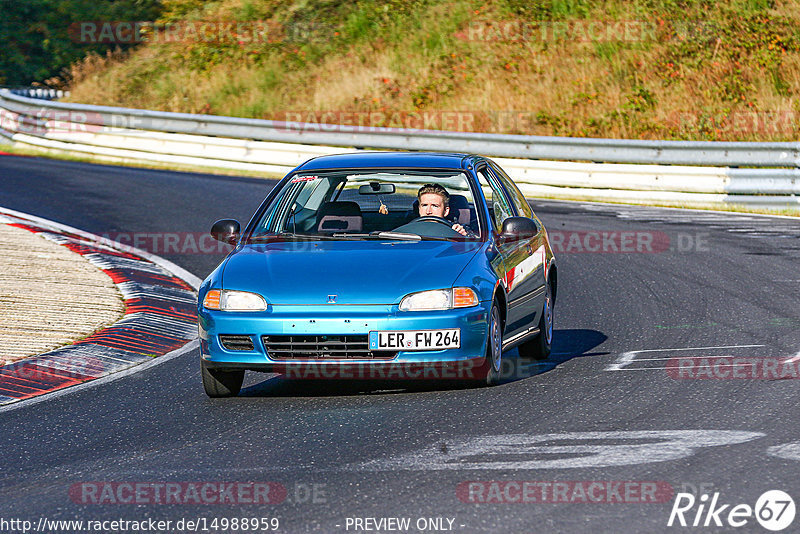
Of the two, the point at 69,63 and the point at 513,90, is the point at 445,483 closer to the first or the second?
the point at 513,90

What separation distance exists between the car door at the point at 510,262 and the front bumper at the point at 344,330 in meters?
0.84

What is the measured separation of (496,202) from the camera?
955cm

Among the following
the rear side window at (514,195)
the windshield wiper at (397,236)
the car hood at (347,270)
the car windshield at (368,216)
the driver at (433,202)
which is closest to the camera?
the car hood at (347,270)

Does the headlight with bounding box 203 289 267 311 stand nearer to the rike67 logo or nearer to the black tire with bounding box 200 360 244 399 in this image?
the black tire with bounding box 200 360 244 399

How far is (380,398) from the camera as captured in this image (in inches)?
312

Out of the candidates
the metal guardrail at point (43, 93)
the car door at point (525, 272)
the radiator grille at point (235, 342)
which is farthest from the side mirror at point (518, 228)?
the metal guardrail at point (43, 93)

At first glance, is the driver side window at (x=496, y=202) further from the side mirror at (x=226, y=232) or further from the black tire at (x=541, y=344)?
the side mirror at (x=226, y=232)

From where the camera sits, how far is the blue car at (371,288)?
7633 mm

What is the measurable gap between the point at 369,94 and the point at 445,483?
25.1m

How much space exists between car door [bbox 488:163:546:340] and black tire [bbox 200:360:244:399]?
1952 mm

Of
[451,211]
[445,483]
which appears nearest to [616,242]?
[451,211]

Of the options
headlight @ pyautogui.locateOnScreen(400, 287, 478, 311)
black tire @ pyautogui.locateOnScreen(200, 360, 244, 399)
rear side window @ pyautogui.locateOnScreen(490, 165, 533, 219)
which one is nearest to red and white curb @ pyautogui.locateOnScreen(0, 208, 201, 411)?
black tire @ pyautogui.locateOnScreen(200, 360, 244, 399)

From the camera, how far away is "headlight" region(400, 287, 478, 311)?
7.67 meters

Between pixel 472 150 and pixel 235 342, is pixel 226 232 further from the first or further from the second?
→ pixel 472 150
